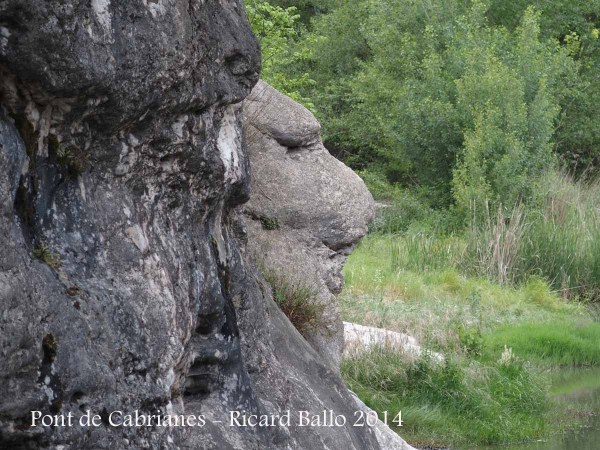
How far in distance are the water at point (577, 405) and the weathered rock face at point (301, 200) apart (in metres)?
4.05

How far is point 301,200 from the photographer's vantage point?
7578 millimetres

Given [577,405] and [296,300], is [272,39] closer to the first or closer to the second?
[577,405]

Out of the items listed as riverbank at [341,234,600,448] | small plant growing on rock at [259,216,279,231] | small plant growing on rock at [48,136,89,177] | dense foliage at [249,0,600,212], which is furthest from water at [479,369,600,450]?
small plant growing on rock at [48,136,89,177]

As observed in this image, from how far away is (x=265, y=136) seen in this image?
7566 mm

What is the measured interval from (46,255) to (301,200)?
13.5 ft

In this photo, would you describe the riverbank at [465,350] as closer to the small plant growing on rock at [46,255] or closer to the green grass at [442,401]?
the green grass at [442,401]

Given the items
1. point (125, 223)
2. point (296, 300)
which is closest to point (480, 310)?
point (296, 300)

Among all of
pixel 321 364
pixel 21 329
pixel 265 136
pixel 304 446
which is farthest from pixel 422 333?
pixel 21 329

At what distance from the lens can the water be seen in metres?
10.8

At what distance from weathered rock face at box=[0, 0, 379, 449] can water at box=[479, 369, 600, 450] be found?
6468 mm

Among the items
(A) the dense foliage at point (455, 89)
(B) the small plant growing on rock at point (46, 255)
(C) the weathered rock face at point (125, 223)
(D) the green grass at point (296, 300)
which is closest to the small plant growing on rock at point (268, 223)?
(D) the green grass at point (296, 300)

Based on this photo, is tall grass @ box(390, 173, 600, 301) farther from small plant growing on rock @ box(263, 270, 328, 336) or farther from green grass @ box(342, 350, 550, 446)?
small plant growing on rock @ box(263, 270, 328, 336)

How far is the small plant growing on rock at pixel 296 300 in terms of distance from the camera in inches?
254

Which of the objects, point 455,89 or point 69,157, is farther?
point 455,89
